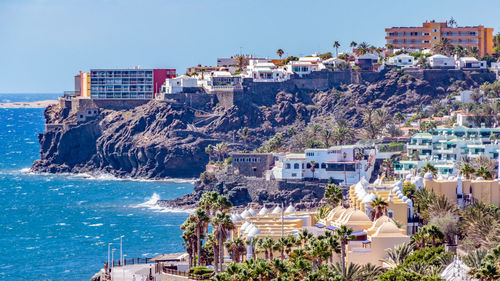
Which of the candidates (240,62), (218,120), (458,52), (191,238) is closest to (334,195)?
(191,238)

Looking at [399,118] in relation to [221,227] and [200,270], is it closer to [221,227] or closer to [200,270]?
[221,227]

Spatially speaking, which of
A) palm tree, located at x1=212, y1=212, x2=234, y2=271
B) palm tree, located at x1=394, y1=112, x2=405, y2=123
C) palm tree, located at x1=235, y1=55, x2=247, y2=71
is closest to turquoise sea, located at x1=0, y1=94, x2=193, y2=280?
palm tree, located at x1=212, y1=212, x2=234, y2=271

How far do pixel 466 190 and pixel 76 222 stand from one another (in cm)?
6013

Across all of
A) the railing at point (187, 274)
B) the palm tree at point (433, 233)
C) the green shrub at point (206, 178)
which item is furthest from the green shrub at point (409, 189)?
the green shrub at point (206, 178)

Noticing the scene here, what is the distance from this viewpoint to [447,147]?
13575cm

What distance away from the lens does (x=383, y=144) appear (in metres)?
145

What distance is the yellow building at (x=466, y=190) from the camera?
9550 centimetres

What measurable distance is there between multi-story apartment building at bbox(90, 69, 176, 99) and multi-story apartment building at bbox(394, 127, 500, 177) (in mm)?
63774

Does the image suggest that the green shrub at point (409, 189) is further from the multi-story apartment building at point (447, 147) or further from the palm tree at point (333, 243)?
the multi-story apartment building at point (447, 147)

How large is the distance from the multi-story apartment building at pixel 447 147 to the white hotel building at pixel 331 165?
4.50m

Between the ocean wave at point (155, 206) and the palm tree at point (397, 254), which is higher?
Answer: the palm tree at point (397, 254)

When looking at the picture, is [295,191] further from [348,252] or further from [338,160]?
[348,252]

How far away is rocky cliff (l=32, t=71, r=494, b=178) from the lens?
174m

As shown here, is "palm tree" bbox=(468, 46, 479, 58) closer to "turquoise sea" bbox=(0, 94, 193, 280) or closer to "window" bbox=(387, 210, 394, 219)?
"turquoise sea" bbox=(0, 94, 193, 280)
